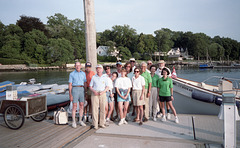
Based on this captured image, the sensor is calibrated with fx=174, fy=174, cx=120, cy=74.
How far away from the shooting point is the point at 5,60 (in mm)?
56812

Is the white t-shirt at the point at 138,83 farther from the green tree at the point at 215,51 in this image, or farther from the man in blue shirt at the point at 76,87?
the green tree at the point at 215,51

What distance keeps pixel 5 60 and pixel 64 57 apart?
1863cm

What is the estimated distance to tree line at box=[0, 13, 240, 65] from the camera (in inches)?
2266

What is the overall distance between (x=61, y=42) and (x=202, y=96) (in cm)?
5864

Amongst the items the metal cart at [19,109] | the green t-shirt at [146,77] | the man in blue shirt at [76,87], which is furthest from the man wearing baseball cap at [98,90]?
the metal cart at [19,109]

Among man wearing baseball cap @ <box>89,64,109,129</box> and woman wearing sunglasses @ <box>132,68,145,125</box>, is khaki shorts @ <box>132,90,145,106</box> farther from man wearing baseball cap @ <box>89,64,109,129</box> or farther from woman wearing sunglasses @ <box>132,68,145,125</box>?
man wearing baseball cap @ <box>89,64,109,129</box>

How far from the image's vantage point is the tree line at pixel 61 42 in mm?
57562

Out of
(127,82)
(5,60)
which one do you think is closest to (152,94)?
(127,82)

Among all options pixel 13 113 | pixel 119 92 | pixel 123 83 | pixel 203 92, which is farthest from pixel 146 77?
pixel 13 113

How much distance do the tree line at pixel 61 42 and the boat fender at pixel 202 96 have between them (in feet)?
184

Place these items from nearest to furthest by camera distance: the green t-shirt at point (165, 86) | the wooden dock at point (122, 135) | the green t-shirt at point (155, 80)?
1. the wooden dock at point (122, 135)
2. the green t-shirt at point (165, 86)
3. the green t-shirt at point (155, 80)

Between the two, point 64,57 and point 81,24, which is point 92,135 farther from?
point 81,24

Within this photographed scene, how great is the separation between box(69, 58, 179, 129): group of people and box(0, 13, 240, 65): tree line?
56.6 m

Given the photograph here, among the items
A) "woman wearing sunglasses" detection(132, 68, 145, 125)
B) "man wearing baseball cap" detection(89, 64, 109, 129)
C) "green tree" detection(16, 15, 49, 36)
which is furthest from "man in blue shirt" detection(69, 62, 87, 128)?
"green tree" detection(16, 15, 49, 36)
